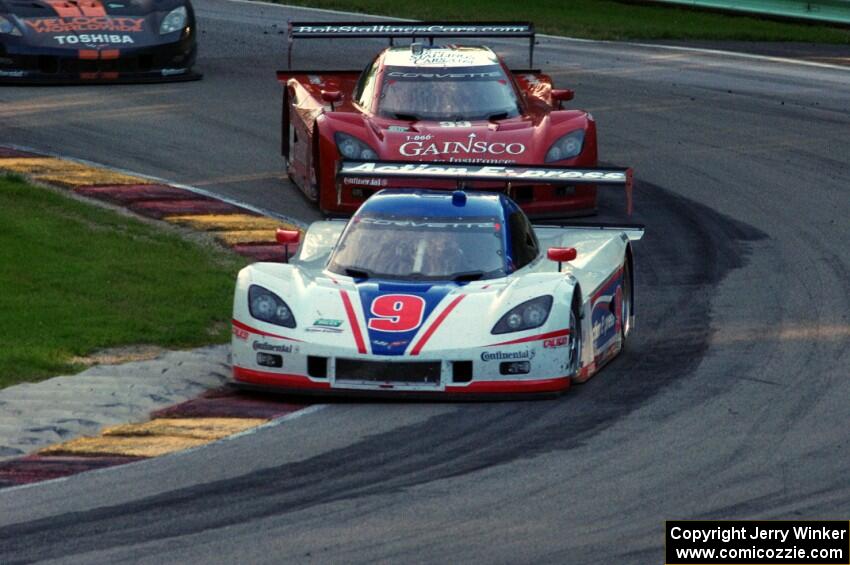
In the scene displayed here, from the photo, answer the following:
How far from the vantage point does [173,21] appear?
2248 cm

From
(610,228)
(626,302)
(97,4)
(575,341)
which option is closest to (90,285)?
(610,228)

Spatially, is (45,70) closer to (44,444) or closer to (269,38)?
(269,38)

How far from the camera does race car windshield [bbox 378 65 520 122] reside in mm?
16828

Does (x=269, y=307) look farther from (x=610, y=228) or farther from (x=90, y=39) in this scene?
(x=90, y=39)

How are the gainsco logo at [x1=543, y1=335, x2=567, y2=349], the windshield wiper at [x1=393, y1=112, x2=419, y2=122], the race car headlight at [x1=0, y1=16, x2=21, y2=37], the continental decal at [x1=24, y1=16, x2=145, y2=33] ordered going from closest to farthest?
the gainsco logo at [x1=543, y1=335, x2=567, y2=349], the windshield wiper at [x1=393, y1=112, x2=419, y2=122], the race car headlight at [x1=0, y1=16, x2=21, y2=37], the continental decal at [x1=24, y1=16, x2=145, y2=33]

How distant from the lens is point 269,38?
27.3 meters

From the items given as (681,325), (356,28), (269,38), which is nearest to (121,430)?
(681,325)

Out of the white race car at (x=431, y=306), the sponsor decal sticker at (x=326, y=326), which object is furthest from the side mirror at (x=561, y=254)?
the sponsor decal sticker at (x=326, y=326)

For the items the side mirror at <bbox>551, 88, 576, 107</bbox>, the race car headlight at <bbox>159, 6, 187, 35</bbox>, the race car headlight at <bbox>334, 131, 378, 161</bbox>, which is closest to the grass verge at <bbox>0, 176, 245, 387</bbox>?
the race car headlight at <bbox>334, 131, 378, 161</bbox>

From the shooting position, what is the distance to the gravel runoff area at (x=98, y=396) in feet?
32.6

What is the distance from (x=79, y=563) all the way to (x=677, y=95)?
16.4 m

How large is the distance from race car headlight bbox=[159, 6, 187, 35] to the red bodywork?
5.68 meters

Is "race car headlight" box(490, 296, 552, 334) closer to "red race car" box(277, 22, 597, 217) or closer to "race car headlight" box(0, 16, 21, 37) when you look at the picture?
"red race car" box(277, 22, 597, 217)

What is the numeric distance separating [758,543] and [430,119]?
30.7 feet
